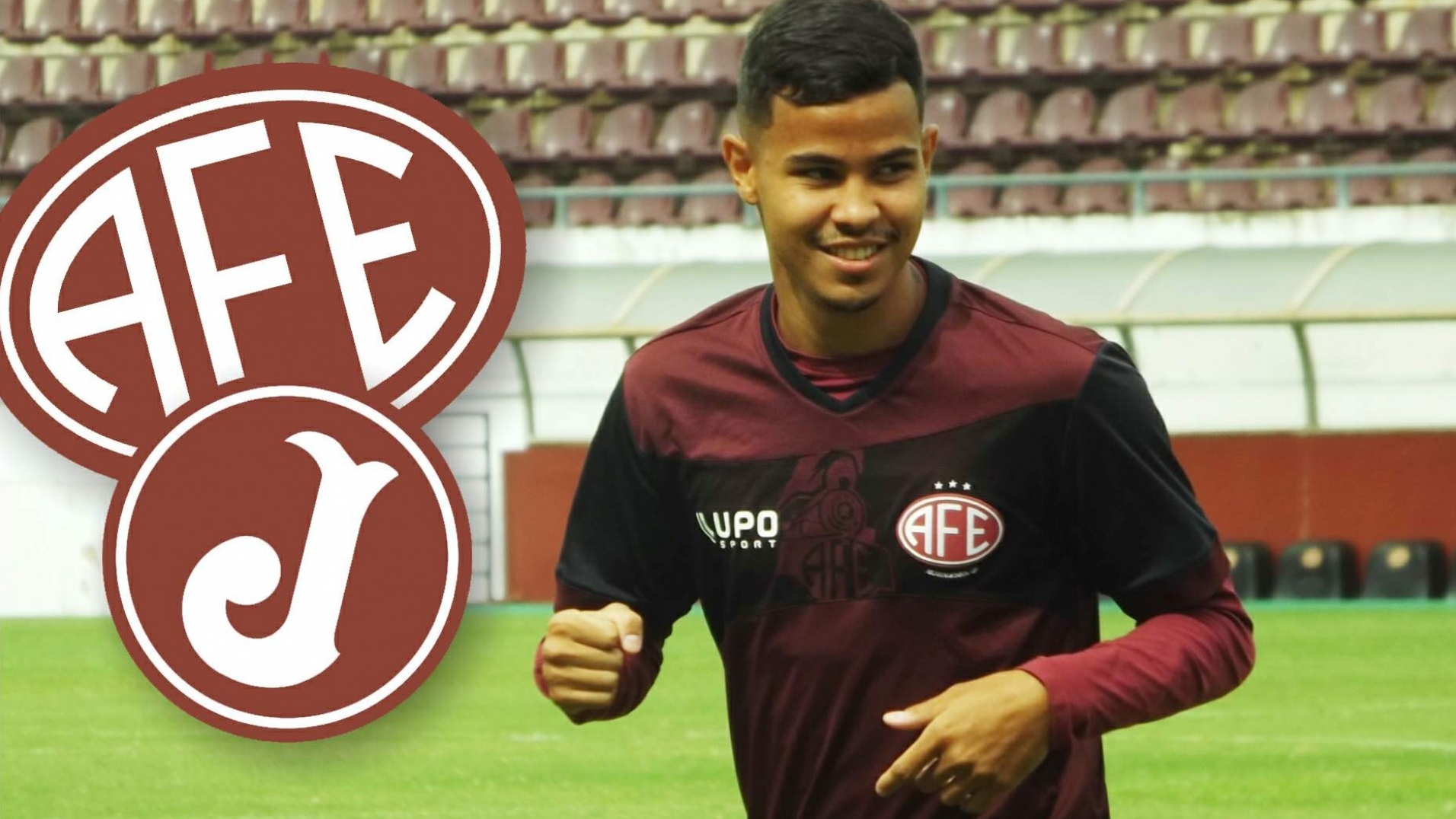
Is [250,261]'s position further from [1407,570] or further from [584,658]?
[584,658]

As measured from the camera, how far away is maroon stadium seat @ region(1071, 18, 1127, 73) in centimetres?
2286

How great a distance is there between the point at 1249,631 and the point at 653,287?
1591 cm

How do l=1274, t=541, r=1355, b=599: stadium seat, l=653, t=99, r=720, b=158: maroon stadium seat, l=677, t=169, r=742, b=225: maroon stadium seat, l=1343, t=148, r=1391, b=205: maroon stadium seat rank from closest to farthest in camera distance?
l=1274, t=541, r=1355, b=599: stadium seat
l=1343, t=148, r=1391, b=205: maroon stadium seat
l=677, t=169, r=742, b=225: maroon stadium seat
l=653, t=99, r=720, b=158: maroon stadium seat

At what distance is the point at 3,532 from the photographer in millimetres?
18172

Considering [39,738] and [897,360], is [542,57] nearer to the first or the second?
[39,738]

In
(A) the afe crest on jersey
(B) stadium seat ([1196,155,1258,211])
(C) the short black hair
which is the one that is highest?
(C) the short black hair

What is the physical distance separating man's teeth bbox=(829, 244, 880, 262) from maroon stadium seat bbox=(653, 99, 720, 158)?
20338 mm

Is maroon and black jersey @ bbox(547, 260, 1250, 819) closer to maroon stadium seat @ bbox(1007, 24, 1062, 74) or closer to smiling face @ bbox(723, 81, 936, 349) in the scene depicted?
smiling face @ bbox(723, 81, 936, 349)

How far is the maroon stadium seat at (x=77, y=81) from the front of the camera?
24953 millimetres

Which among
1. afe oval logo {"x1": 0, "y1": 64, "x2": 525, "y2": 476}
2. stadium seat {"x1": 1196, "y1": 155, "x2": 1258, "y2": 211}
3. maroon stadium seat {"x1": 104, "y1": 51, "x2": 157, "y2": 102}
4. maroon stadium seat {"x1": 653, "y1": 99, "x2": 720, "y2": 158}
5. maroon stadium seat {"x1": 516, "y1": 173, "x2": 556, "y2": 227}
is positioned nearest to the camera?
afe oval logo {"x1": 0, "y1": 64, "x2": 525, "y2": 476}

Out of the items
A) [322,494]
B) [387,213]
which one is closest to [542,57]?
[387,213]

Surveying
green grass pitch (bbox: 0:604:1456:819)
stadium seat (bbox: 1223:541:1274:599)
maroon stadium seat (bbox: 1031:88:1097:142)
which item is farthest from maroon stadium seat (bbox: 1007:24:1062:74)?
green grass pitch (bbox: 0:604:1456:819)

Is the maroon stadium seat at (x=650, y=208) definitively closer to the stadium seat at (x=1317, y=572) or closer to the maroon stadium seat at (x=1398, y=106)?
the maroon stadium seat at (x=1398, y=106)

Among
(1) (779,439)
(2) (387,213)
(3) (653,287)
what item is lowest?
(3) (653,287)
